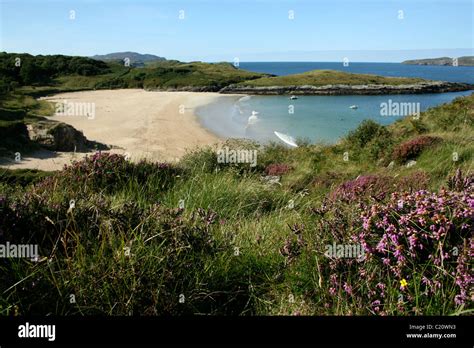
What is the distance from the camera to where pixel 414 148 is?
509 inches

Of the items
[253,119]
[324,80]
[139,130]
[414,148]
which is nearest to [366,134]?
[414,148]

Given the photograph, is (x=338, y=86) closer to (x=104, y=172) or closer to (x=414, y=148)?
(x=414, y=148)

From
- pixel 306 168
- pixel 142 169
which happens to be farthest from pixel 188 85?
pixel 142 169

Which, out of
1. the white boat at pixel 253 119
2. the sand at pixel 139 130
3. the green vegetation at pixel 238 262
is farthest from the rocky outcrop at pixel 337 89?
the green vegetation at pixel 238 262

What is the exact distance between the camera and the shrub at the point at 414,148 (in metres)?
12.8

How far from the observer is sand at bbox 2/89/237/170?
966 inches

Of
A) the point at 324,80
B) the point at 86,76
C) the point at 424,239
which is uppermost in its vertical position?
the point at 86,76

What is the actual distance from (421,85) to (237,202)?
94691mm

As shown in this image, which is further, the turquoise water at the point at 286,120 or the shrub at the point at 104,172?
the turquoise water at the point at 286,120
